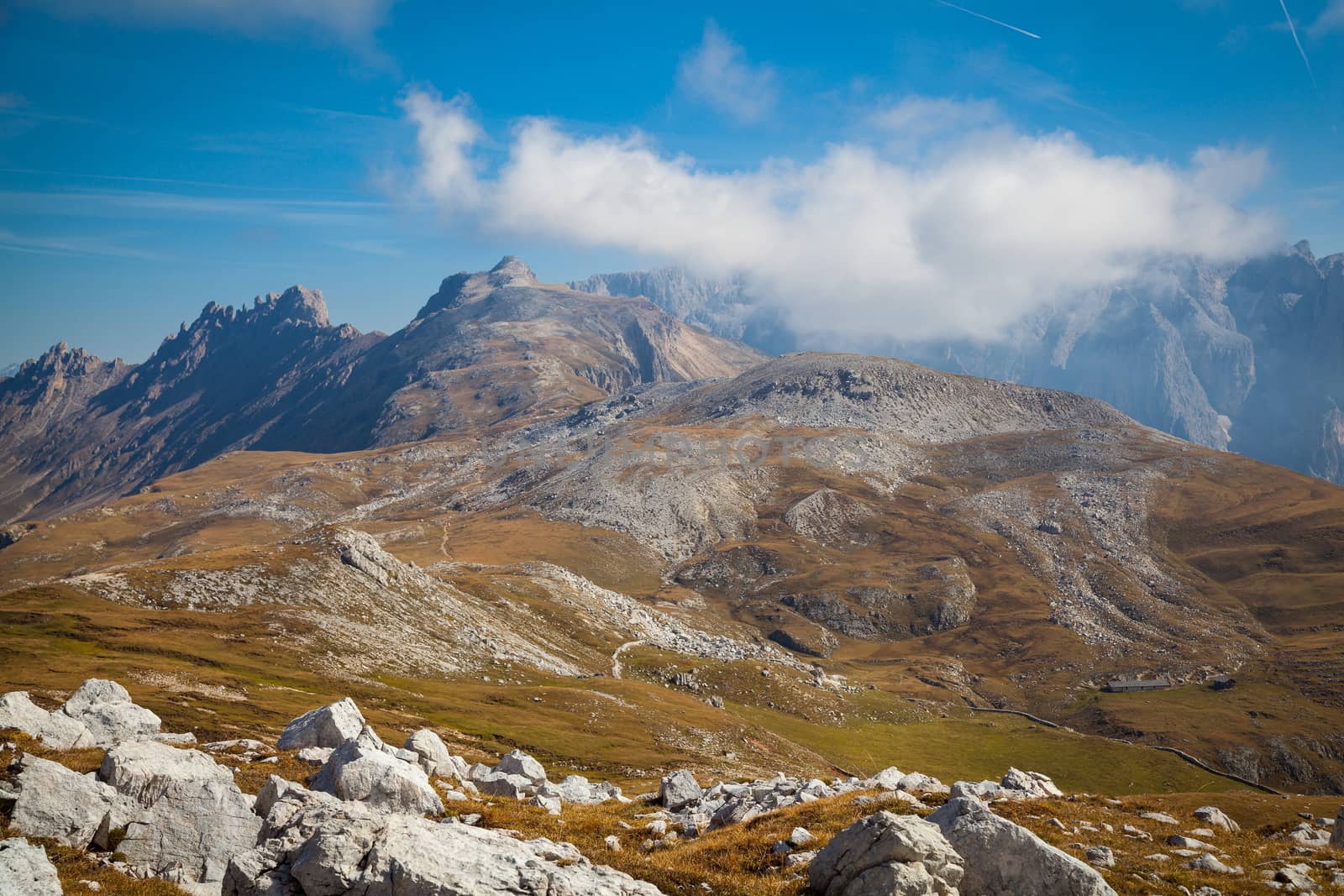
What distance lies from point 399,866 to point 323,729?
2806 cm

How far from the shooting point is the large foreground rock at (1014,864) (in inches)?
868

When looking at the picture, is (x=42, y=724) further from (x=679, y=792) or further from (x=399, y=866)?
(x=679, y=792)

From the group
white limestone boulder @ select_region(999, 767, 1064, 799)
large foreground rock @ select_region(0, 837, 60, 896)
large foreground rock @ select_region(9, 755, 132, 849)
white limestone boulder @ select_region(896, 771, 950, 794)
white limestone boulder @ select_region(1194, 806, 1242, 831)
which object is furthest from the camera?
white limestone boulder @ select_region(999, 767, 1064, 799)

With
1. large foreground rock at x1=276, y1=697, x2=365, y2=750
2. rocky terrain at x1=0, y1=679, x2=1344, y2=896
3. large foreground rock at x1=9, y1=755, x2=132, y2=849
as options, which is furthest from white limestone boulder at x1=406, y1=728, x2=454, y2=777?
large foreground rock at x1=9, y1=755, x2=132, y2=849

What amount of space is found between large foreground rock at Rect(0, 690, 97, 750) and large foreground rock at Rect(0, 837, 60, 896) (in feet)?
56.5

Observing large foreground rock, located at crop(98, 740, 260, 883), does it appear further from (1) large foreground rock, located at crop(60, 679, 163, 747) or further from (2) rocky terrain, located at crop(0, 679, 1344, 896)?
(1) large foreground rock, located at crop(60, 679, 163, 747)

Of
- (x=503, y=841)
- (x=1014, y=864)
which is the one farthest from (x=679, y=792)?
(x=1014, y=864)

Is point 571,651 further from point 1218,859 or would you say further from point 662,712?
point 1218,859

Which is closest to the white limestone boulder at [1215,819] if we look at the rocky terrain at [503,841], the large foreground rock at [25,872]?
the rocky terrain at [503,841]

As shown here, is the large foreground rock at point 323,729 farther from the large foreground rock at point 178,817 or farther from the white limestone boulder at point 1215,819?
the white limestone boulder at point 1215,819

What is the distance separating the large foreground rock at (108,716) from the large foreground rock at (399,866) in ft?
78.6

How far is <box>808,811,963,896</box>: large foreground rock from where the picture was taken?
832 inches

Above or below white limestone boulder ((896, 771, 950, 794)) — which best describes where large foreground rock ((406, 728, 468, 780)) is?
below

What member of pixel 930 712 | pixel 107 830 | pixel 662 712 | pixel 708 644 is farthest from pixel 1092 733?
Result: pixel 107 830
